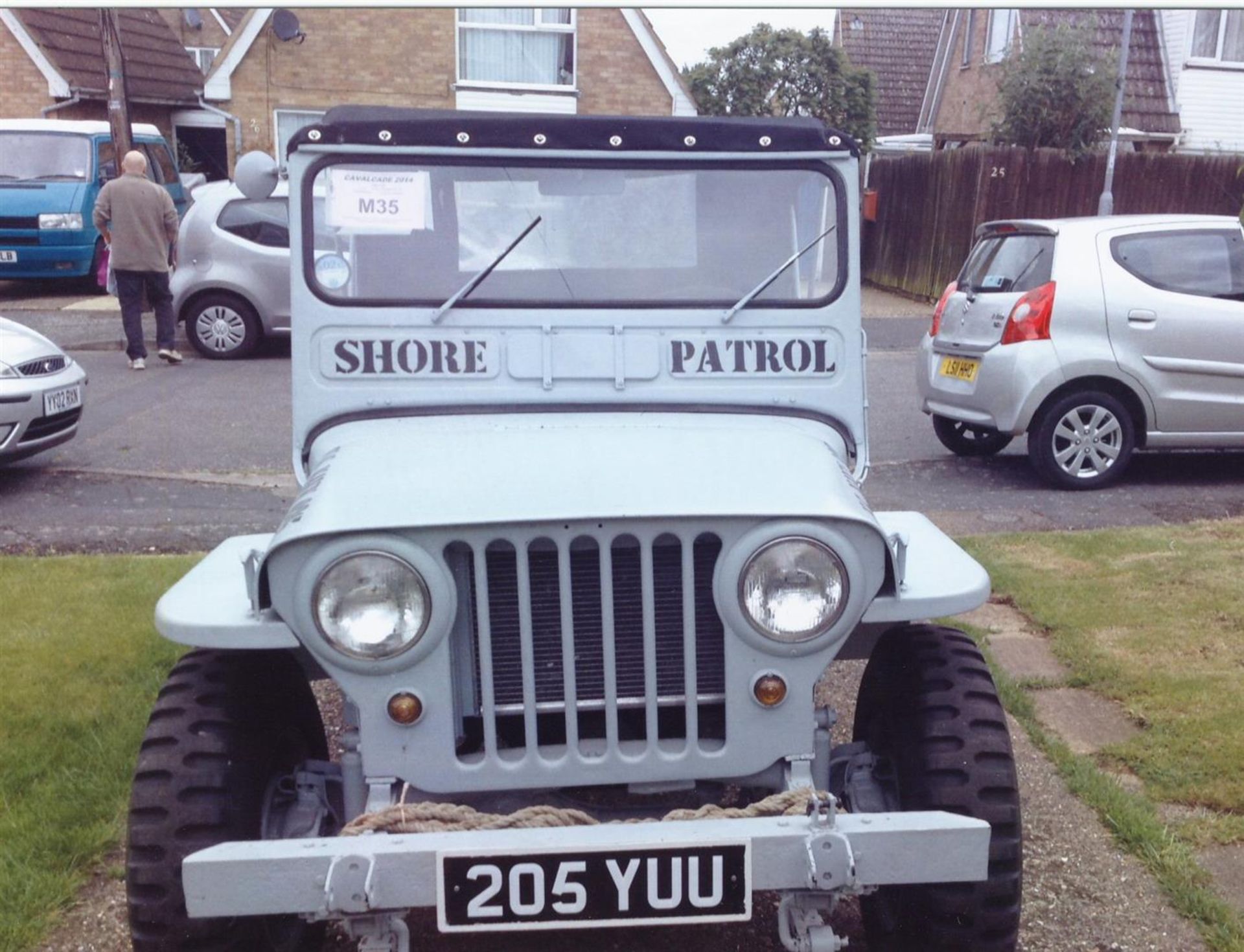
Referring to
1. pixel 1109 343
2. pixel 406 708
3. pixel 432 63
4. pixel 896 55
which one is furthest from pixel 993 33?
pixel 406 708

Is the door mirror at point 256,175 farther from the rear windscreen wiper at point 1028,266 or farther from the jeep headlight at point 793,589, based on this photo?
the rear windscreen wiper at point 1028,266

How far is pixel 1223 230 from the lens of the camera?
806 centimetres

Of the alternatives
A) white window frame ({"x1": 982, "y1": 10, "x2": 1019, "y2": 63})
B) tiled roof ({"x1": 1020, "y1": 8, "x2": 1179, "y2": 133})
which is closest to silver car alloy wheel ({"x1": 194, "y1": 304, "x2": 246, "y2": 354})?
tiled roof ({"x1": 1020, "y1": 8, "x2": 1179, "y2": 133})

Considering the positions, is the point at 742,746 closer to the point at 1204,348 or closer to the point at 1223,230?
the point at 1204,348

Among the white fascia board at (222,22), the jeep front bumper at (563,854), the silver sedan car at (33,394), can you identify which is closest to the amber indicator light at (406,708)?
the jeep front bumper at (563,854)

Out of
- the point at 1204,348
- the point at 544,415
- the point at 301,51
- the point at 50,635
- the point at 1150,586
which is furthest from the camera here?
the point at 301,51

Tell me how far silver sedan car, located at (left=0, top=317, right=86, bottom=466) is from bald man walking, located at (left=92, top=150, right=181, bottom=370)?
3832mm

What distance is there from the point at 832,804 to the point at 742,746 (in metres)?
0.34

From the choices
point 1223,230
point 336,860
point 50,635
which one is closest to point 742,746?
point 336,860

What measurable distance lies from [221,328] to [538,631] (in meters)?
10.9

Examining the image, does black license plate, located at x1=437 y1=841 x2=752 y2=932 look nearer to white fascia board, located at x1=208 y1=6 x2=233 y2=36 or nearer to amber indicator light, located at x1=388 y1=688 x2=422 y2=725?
amber indicator light, located at x1=388 y1=688 x2=422 y2=725

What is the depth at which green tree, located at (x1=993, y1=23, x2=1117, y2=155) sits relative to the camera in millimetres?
18641

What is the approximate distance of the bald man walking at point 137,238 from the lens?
11.6m

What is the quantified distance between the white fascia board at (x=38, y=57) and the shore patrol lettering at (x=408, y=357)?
20.8 metres
